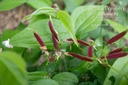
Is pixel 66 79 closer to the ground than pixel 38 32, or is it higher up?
closer to the ground

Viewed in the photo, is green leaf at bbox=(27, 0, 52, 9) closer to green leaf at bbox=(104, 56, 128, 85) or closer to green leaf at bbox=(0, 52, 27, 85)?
green leaf at bbox=(104, 56, 128, 85)

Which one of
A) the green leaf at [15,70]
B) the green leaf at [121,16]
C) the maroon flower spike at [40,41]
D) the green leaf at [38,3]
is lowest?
the green leaf at [121,16]

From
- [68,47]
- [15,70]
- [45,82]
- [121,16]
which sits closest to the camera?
[15,70]

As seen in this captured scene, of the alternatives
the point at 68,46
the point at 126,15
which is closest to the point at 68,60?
the point at 68,46

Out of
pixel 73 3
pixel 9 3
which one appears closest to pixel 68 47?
pixel 9 3

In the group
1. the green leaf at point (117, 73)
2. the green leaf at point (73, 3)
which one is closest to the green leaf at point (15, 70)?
the green leaf at point (117, 73)

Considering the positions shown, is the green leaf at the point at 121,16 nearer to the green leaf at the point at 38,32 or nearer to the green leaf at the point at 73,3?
the green leaf at the point at 73,3

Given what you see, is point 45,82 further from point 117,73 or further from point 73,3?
point 73,3

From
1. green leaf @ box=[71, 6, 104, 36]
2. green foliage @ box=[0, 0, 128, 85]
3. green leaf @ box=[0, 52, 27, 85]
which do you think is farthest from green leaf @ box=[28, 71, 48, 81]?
green leaf @ box=[0, 52, 27, 85]
